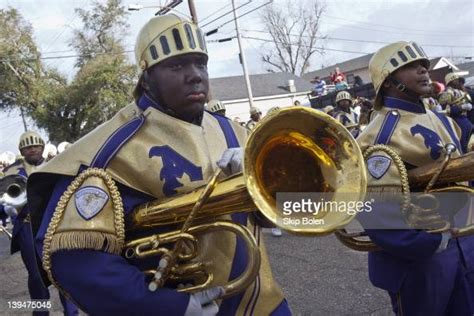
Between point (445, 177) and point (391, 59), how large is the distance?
0.82 metres

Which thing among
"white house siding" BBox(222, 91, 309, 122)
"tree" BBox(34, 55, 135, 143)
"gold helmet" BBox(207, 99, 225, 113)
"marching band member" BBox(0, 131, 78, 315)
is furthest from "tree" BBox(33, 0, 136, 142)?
"marching band member" BBox(0, 131, 78, 315)

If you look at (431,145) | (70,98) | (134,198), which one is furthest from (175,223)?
(70,98)

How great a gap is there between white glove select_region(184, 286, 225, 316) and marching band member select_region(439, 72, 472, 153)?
2.01 meters

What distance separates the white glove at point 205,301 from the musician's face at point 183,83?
26.5 inches

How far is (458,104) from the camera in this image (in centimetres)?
704

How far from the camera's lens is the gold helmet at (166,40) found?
2.05 meters

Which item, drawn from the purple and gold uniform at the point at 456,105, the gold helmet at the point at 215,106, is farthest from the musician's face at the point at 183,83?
the gold helmet at the point at 215,106

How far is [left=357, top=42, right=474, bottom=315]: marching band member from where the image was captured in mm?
2658

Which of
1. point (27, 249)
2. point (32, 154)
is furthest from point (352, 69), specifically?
point (27, 249)

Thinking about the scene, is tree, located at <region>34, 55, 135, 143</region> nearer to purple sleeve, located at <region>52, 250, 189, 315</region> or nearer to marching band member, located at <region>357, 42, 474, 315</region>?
marching band member, located at <region>357, 42, 474, 315</region>

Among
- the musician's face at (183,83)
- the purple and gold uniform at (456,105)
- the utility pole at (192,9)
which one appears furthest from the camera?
the utility pole at (192,9)

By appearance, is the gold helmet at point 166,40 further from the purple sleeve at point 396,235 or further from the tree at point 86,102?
the tree at point 86,102

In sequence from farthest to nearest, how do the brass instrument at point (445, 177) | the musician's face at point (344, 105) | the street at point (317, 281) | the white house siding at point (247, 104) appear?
the white house siding at point (247, 104) → the musician's face at point (344, 105) → the street at point (317, 281) → the brass instrument at point (445, 177)

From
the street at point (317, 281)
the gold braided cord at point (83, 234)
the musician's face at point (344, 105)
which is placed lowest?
the street at point (317, 281)
